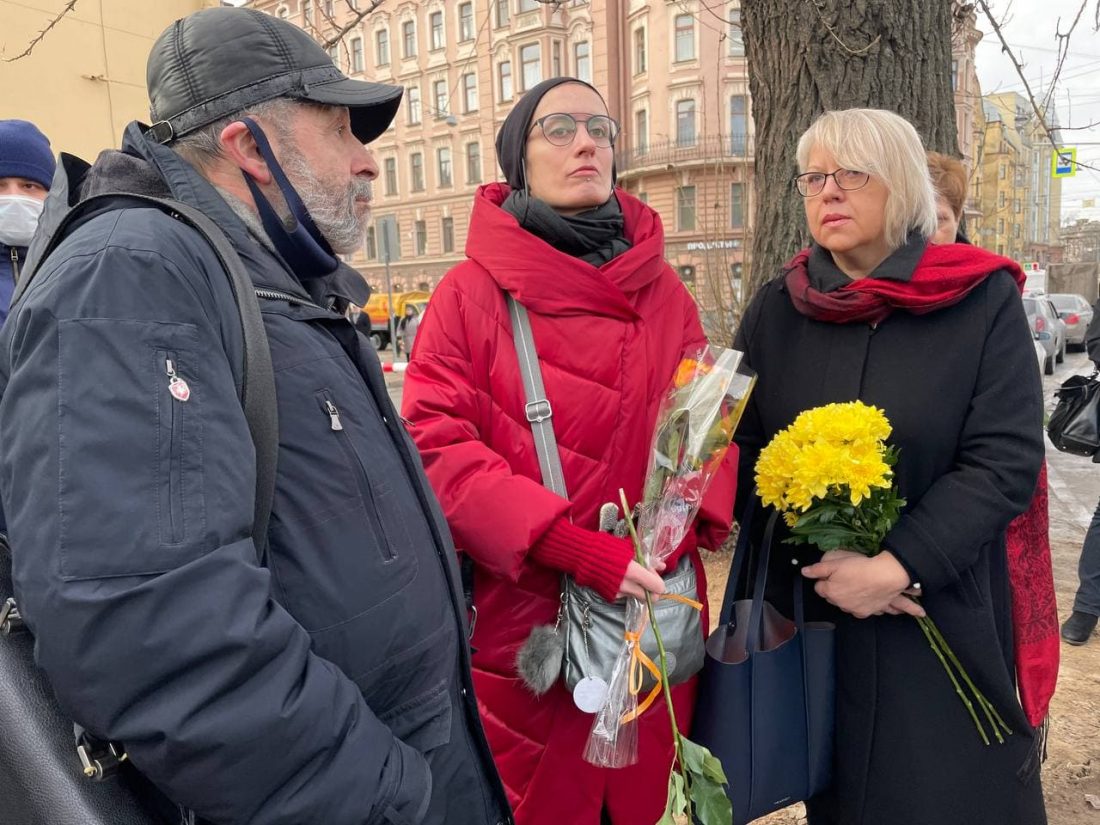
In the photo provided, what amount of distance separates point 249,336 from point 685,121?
109 ft

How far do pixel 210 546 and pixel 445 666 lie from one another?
1.80 feet

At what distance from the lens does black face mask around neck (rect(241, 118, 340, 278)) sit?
1375 millimetres

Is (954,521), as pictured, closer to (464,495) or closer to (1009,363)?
(1009,363)

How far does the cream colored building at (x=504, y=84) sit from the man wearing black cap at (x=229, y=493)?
24438mm

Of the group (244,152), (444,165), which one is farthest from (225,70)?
(444,165)

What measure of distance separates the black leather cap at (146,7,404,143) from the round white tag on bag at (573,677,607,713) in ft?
4.43

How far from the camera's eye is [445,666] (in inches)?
55.1

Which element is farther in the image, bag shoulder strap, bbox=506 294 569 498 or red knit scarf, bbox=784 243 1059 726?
bag shoulder strap, bbox=506 294 569 498

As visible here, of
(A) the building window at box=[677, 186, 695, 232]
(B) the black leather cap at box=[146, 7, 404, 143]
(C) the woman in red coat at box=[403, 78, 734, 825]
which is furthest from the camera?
(A) the building window at box=[677, 186, 695, 232]

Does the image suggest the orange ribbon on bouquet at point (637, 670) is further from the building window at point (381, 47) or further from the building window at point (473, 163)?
the building window at point (381, 47)

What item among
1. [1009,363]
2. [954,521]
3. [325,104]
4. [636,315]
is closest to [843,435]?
[954,521]

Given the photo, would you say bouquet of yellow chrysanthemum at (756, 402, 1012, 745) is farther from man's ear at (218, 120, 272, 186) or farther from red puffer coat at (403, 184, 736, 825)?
man's ear at (218, 120, 272, 186)

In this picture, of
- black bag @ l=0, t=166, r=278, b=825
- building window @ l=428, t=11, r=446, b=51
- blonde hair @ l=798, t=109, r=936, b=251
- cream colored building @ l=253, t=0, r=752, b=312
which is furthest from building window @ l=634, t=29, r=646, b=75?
black bag @ l=0, t=166, r=278, b=825

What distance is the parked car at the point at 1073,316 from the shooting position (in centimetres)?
1972
